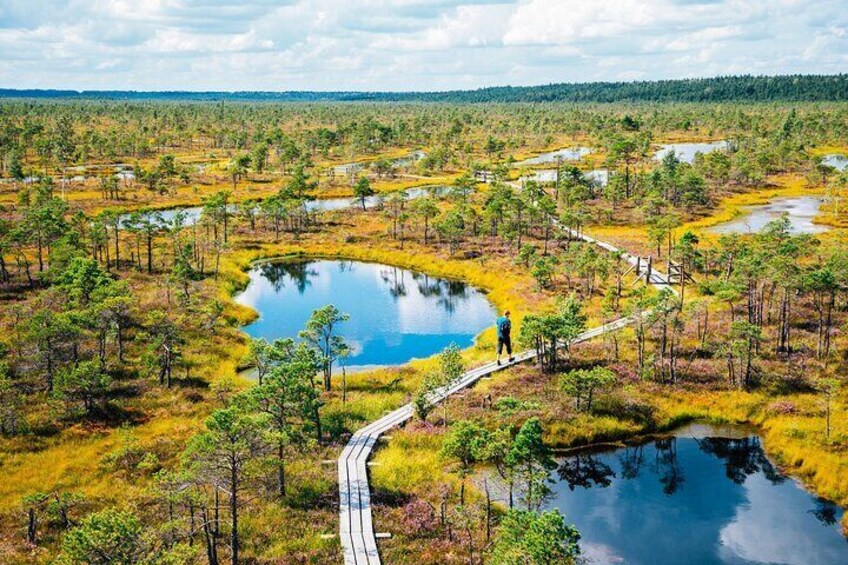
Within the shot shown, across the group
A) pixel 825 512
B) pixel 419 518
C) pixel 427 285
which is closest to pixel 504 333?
pixel 419 518

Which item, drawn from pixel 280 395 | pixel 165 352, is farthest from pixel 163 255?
pixel 280 395

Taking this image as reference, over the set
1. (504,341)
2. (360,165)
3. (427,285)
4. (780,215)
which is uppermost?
(360,165)

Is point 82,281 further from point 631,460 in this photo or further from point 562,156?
point 562,156

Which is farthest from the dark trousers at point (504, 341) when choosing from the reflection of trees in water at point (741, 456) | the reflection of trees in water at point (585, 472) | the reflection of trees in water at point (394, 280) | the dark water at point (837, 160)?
the dark water at point (837, 160)

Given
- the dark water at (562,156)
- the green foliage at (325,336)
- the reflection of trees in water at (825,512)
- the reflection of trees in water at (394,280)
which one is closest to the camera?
the reflection of trees in water at (825,512)

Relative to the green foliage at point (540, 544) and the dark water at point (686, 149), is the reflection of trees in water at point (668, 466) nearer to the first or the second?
the green foliage at point (540, 544)

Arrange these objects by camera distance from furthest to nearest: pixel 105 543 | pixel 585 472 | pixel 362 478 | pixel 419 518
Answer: pixel 585 472 < pixel 362 478 < pixel 419 518 < pixel 105 543
